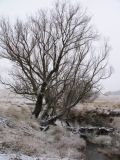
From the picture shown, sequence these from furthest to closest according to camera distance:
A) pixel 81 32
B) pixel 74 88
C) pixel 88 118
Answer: pixel 88 118 → pixel 81 32 → pixel 74 88

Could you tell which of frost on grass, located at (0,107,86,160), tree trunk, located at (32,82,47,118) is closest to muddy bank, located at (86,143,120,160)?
frost on grass, located at (0,107,86,160)

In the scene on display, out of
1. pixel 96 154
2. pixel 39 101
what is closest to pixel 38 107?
pixel 39 101

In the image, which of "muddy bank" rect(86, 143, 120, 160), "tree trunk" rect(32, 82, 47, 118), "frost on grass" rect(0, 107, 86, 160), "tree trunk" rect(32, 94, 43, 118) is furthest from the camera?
"tree trunk" rect(32, 94, 43, 118)

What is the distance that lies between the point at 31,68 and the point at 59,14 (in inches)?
175

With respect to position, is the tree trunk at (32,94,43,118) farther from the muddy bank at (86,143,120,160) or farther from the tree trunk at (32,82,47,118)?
the muddy bank at (86,143,120,160)

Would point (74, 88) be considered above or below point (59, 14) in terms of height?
below

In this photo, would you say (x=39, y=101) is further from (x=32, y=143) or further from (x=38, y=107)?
(x=32, y=143)

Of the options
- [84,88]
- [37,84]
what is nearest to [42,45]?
[37,84]

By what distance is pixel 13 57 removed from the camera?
2175 centimetres

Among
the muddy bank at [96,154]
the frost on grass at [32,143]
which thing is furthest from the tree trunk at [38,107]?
the muddy bank at [96,154]

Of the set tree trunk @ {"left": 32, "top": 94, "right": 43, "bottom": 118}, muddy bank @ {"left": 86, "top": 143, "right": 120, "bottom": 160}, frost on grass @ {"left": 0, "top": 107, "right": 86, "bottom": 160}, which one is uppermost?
tree trunk @ {"left": 32, "top": 94, "right": 43, "bottom": 118}

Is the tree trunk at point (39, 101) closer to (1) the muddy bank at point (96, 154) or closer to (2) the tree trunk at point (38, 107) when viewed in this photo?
(2) the tree trunk at point (38, 107)

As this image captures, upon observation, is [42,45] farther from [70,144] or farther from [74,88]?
[70,144]

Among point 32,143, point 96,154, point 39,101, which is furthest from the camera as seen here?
point 39,101
